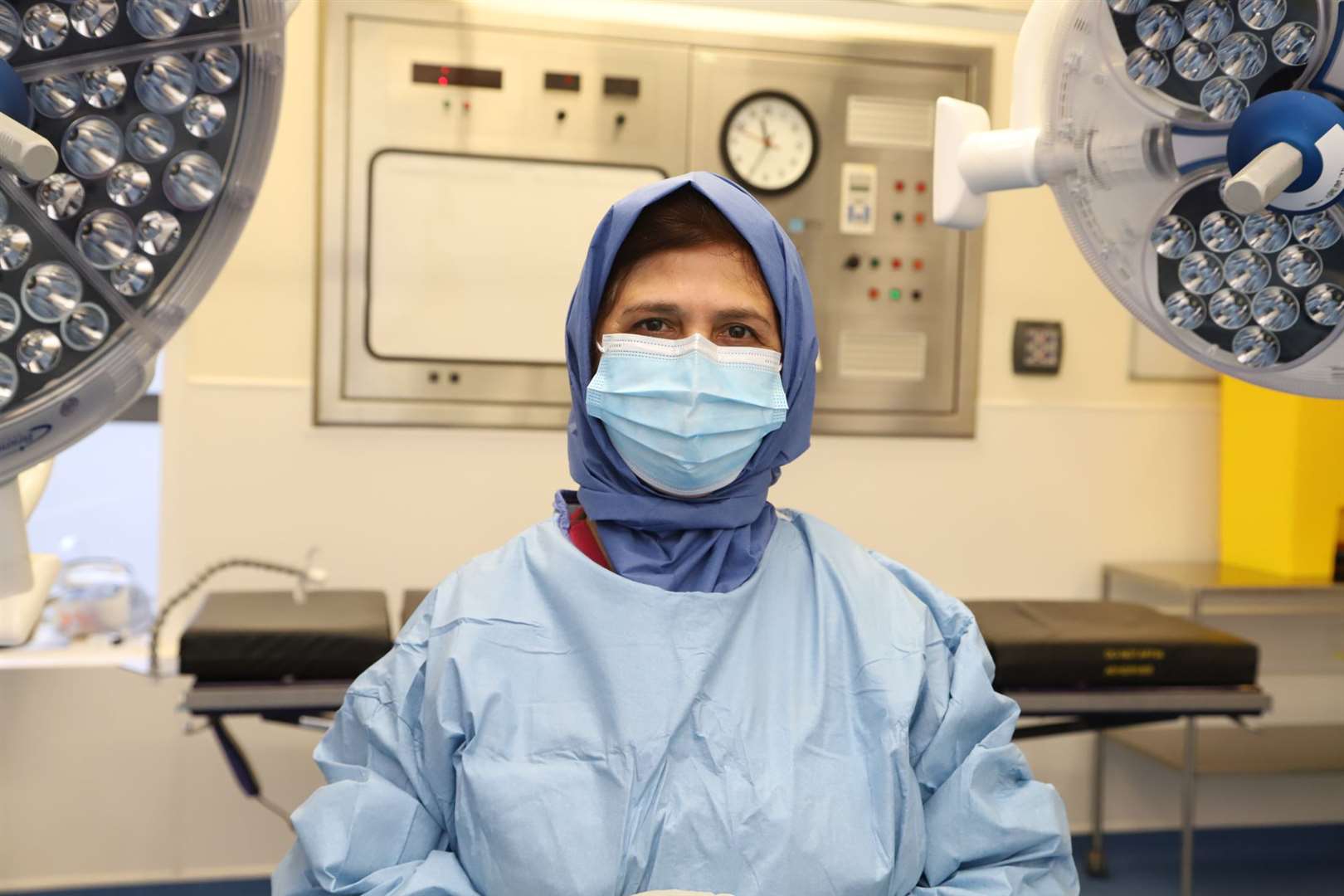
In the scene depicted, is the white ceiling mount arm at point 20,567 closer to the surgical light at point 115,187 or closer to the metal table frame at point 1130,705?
the surgical light at point 115,187

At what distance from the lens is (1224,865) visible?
3.16 metres

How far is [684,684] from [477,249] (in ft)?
6.28

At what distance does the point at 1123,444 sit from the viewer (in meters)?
3.20

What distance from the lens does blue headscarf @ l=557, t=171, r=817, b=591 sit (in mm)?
1166

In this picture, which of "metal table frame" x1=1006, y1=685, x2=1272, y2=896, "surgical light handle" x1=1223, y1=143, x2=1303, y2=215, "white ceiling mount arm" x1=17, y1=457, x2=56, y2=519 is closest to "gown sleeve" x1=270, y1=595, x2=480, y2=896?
"white ceiling mount arm" x1=17, y1=457, x2=56, y2=519

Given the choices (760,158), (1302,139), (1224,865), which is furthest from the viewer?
(1224,865)

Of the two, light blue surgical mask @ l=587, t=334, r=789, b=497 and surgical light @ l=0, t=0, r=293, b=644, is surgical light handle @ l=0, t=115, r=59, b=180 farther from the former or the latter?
light blue surgical mask @ l=587, t=334, r=789, b=497

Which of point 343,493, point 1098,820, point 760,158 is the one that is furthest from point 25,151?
point 1098,820

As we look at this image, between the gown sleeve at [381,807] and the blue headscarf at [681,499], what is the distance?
217mm

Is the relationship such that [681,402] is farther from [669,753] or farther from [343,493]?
[343,493]

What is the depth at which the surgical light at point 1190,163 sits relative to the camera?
908 mm

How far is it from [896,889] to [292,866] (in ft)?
1.84

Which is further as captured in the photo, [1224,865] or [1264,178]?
[1224,865]

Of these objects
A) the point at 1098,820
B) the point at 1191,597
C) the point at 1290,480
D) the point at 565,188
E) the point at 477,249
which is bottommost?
the point at 1098,820
